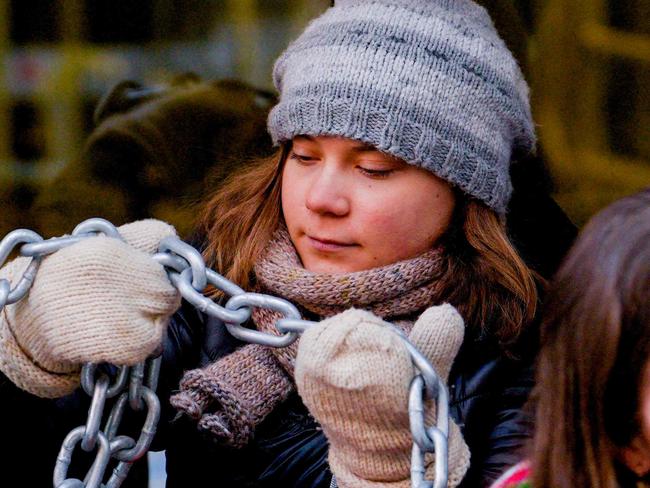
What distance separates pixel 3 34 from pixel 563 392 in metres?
1.67

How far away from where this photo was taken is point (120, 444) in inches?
48.8

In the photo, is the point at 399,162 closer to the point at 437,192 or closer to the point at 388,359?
the point at 437,192

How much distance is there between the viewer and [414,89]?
154 cm

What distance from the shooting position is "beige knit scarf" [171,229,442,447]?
153 cm

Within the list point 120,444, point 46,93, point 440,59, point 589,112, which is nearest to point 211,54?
point 46,93

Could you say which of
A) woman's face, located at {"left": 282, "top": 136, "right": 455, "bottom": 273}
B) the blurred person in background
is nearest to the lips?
woman's face, located at {"left": 282, "top": 136, "right": 455, "bottom": 273}

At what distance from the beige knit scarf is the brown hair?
0.05 metres

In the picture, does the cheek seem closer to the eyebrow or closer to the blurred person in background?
the eyebrow

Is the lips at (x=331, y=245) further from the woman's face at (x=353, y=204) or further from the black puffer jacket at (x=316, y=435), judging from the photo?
the black puffer jacket at (x=316, y=435)

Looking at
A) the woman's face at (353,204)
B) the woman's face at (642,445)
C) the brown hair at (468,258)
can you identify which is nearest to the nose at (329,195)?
the woman's face at (353,204)

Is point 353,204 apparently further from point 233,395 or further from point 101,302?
point 101,302

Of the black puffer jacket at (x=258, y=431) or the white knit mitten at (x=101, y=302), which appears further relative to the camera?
the black puffer jacket at (x=258, y=431)

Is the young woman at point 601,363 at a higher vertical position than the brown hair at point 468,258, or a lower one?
higher

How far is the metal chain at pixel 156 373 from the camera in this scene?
0.98m
